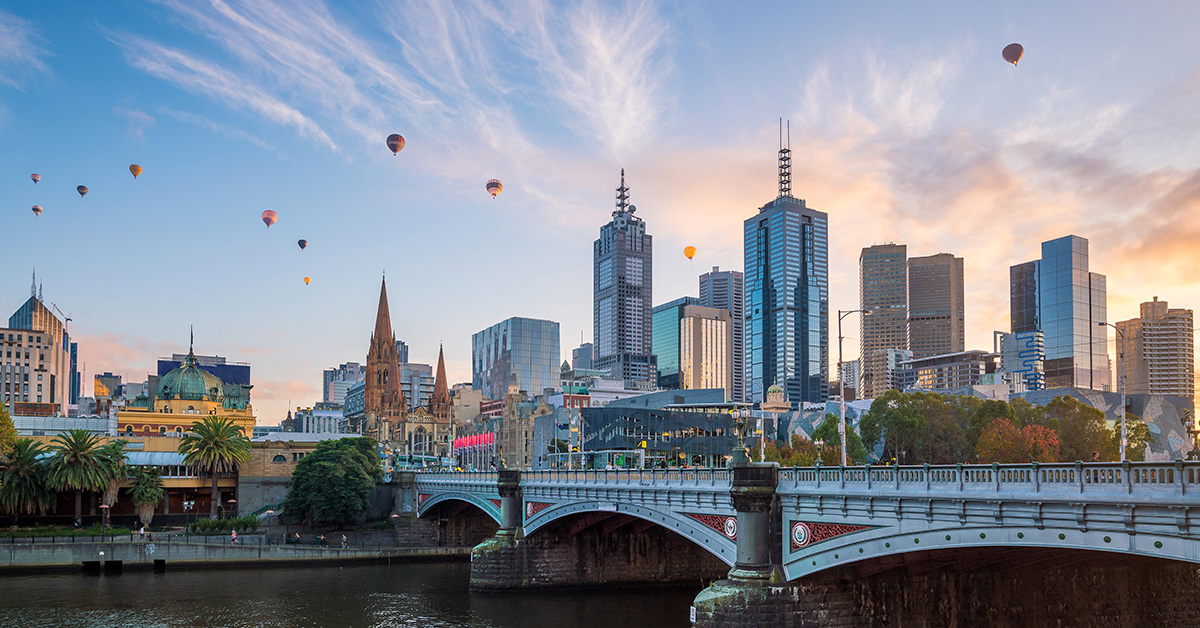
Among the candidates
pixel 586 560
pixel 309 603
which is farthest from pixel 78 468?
pixel 586 560

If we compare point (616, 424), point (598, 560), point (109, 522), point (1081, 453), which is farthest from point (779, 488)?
point (616, 424)

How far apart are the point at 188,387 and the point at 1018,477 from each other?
475 feet

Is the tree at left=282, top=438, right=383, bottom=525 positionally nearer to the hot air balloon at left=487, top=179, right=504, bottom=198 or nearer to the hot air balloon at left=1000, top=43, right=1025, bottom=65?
the hot air balloon at left=487, top=179, right=504, bottom=198

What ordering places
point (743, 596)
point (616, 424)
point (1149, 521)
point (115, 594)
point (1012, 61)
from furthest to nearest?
point (616, 424), point (115, 594), point (1012, 61), point (743, 596), point (1149, 521)

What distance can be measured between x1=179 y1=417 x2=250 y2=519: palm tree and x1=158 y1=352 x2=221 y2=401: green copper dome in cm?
4240

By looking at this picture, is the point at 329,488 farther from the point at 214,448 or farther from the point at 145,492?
the point at 145,492

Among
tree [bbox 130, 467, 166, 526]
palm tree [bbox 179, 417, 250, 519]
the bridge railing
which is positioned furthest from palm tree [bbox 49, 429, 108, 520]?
the bridge railing

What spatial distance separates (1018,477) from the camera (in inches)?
1366

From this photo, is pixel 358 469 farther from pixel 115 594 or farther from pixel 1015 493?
pixel 1015 493

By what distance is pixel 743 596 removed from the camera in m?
45.1

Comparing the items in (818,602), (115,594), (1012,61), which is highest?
(1012,61)

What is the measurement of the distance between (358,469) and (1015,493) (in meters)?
85.7

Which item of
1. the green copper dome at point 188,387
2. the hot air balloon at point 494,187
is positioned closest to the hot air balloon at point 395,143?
the hot air balloon at point 494,187

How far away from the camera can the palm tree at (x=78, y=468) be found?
3935 inches
